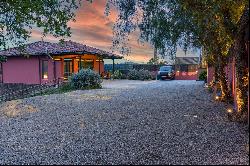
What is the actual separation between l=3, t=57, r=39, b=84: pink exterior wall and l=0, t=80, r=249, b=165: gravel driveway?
73.7 feet

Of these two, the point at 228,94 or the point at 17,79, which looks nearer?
the point at 228,94

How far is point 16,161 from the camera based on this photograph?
7.52 metres

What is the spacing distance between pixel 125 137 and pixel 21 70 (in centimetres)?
2958

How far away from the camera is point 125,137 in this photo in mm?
8938

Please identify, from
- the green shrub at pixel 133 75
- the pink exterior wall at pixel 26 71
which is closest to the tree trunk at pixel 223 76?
the pink exterior wall at pixel 26 71

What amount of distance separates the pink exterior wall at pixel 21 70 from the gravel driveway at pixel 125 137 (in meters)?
22.5

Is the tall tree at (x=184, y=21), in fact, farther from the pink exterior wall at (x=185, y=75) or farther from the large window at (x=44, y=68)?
the pink exterior wall at (x=185, y=75)

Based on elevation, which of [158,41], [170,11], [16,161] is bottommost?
[16,161]

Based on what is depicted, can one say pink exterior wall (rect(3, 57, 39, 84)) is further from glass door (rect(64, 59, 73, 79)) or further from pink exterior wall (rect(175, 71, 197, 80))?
pink exterior wall (rect(175, 71, 197, 80))

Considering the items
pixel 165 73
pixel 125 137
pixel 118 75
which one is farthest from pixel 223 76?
pixel 118 75

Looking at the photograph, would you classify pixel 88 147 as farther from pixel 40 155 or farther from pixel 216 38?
pixel 216 38

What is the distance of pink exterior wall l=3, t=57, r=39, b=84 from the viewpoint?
118ft

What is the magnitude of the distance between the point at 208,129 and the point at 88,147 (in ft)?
10.5

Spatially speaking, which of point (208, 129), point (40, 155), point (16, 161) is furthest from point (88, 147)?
point (208, 129)
